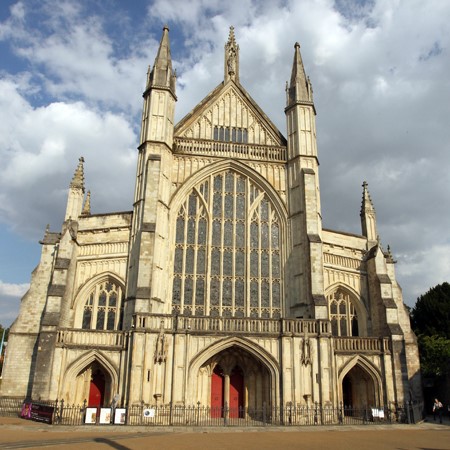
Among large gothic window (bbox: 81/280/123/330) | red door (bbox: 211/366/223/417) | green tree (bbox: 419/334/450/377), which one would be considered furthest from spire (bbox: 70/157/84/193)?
green tree (bbox: 419/334/450/377)

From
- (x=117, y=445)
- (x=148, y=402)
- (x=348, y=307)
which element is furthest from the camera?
(x=348, y=307)

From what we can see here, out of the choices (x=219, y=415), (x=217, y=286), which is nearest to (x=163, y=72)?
(x=217, y=286)

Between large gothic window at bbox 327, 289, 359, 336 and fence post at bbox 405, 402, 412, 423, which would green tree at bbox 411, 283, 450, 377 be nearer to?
large gothic window at bbox 327, 289, 359, 336

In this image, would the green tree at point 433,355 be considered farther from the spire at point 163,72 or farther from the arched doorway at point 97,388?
the spire at point 163,72

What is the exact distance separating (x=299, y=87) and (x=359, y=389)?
18.8 metres

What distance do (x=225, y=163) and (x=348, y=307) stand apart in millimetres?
11387

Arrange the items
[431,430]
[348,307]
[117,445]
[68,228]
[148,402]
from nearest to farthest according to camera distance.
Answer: [117,445]
[431,430]
[148,402]
[68,228]
[348,307]

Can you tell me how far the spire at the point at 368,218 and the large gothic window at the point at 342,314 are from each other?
4.49 meters

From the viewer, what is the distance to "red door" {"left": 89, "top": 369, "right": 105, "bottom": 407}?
2261 cm

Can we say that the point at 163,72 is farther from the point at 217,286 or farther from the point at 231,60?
the point at 217,286

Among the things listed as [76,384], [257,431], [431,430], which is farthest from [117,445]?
[431,430]

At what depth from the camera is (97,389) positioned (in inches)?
901

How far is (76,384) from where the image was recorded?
21.9 m

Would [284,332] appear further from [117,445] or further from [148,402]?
[117,445]
